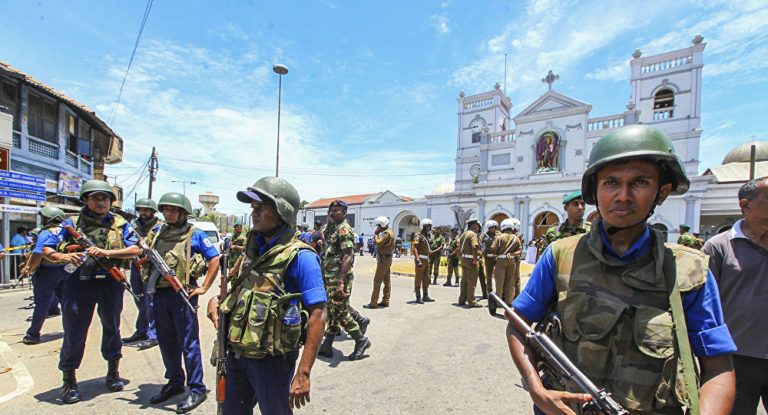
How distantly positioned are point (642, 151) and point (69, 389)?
466 cm

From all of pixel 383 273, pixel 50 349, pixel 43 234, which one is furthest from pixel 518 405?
pixel 50 349

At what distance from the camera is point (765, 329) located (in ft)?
6.35

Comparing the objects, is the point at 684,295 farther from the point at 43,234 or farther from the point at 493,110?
the point at 493,110

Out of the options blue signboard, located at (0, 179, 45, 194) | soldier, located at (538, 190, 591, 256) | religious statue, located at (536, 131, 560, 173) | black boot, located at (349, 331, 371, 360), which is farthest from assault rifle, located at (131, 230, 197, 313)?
religious statue, located at (536, 131, 560, 173)

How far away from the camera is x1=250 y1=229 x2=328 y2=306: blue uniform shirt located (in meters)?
1.90

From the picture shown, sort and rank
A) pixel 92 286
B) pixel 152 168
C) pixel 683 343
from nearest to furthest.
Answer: pixel 683 343, pixel 92 286, pixel 152 168

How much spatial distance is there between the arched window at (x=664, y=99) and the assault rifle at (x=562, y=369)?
1273 inches

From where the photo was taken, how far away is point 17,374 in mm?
3586

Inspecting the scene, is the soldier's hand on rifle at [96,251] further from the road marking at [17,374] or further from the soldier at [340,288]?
the soldier at [340,288]

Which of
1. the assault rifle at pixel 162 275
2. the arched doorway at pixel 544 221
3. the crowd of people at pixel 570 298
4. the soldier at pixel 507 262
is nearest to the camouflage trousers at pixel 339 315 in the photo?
the crowd of people at pixel 570 298

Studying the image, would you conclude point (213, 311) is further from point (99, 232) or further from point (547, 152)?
point (547, 152)

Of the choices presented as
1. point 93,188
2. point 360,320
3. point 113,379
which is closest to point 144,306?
point 113,379

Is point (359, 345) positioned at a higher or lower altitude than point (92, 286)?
lower

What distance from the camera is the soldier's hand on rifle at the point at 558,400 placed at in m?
1.09
